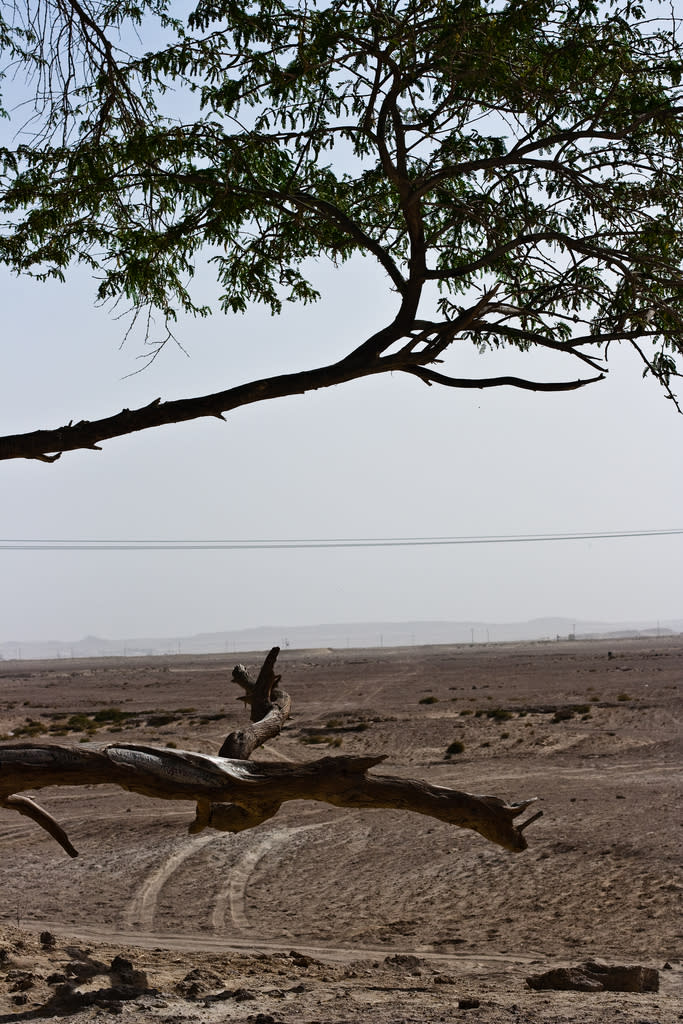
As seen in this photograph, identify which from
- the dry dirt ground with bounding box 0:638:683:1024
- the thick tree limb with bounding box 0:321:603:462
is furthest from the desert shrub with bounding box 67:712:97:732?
the thick tree limb with bounding box 0:321:603:462

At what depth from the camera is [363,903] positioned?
476 inches

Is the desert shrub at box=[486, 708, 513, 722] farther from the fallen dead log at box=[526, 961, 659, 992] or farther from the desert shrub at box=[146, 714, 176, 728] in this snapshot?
the fallen dead log at box=[526, 961, 659, 992]

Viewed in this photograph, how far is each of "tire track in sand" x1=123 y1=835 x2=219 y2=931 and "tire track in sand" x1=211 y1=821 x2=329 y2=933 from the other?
707 mm

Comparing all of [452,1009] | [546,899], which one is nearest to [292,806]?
[546,899]

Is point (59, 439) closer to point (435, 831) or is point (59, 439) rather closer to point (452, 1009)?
→ point (452, 1009)

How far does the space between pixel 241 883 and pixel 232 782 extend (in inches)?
309

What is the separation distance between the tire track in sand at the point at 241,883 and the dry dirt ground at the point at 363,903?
0.04 metres

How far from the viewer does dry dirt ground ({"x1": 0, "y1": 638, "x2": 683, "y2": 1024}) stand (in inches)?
286

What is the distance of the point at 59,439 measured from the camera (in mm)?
6902

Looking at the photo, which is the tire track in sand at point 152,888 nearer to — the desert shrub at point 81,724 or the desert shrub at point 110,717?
the desert shrub at point 81,724

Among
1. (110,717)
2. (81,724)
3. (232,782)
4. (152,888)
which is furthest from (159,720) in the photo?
(232,782)

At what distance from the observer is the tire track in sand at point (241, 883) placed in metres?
11.5

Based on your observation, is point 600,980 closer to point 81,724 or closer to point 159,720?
point 159,720

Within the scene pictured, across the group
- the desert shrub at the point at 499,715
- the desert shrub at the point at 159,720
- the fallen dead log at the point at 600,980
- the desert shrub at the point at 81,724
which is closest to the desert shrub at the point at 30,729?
the desert shrub at the point at 81,724
